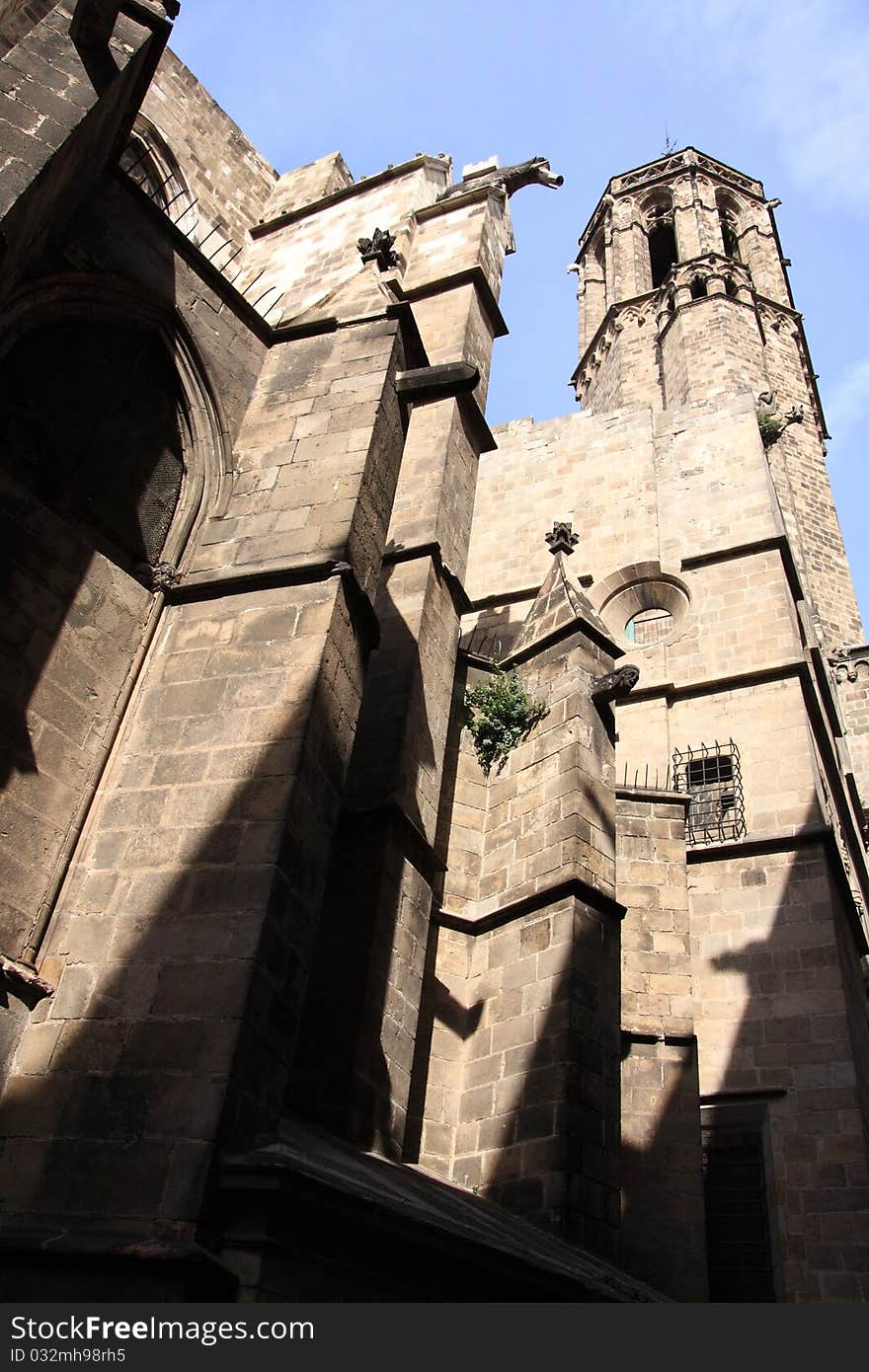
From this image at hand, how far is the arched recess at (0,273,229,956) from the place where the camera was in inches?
191

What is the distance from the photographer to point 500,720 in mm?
8422

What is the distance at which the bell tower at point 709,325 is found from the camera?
22594 mm

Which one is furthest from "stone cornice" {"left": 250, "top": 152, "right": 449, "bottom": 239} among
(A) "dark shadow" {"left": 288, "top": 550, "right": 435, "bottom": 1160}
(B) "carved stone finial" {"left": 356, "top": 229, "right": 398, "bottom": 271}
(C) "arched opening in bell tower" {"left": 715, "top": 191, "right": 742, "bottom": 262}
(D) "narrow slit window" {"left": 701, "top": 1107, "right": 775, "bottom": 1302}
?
(C) "arched opening in bell tower" {"left": 715, "top": 191, "right": 742, "bottom": 262}

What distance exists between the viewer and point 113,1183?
382 cm

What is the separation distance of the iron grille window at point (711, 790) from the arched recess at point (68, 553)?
644cm

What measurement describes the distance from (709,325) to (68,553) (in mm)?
22579

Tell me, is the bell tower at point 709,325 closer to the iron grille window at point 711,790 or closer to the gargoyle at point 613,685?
the iron grille window at point 711,790

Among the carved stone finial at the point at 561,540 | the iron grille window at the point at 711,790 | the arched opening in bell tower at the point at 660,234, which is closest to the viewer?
the carved stone finial at the point at 561,540

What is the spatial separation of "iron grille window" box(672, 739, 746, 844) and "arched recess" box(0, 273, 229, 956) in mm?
6444

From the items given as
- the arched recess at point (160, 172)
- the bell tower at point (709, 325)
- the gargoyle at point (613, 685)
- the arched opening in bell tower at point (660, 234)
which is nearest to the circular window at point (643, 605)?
the bell tower at point (709, 325)

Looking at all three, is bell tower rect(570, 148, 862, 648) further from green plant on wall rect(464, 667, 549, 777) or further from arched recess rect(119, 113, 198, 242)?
green plant on wall rect(464, 667, 549, 777)

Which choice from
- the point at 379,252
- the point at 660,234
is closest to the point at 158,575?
the point at 379,252

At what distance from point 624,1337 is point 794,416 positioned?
20.3 meters

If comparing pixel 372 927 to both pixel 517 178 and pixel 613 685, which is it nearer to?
pixel 613 685
